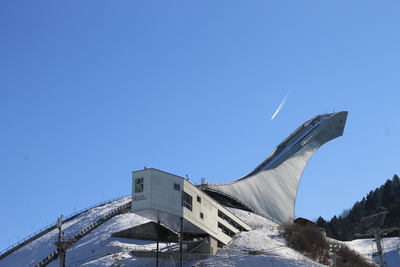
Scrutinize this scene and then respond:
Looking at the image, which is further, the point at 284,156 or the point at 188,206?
the point at 284,156

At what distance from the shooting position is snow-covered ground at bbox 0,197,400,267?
41.3 meters

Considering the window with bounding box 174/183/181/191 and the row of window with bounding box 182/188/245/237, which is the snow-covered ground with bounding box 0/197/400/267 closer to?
the row of window with bounding box 182/188/245/237

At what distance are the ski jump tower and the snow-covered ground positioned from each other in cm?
551

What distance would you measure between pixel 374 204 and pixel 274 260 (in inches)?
2884

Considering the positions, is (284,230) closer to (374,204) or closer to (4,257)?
(4,257)

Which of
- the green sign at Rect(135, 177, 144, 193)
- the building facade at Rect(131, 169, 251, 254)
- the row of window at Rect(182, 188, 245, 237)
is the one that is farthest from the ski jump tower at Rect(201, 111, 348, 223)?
the green sign at Rect(135, 177, 144, 193)

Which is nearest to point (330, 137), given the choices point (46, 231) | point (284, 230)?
point (284, 230)

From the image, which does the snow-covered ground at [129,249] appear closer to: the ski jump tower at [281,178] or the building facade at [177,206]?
the building facade at [177,206]

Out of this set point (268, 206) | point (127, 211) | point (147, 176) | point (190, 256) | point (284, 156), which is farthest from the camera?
point (284, 156)

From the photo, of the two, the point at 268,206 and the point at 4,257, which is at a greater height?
the point at 268,206

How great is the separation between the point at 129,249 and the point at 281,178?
40.2 m

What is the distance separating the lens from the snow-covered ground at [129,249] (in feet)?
136

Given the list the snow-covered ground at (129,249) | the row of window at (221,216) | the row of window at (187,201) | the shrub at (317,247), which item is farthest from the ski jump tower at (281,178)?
the row of window at (187,201)

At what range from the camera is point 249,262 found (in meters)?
40.8
